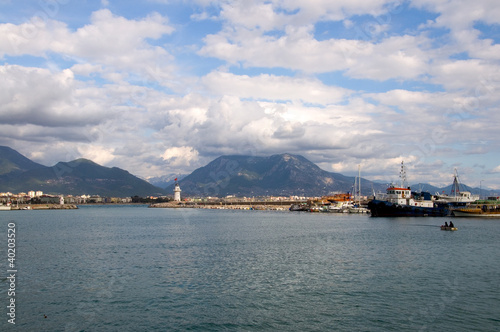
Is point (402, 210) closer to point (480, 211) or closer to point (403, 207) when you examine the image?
point (403, 207)

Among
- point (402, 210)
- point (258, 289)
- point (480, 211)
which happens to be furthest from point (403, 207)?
point (258, 289)

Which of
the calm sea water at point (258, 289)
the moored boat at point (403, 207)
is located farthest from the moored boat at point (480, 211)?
the calm sea water at point (258, 289)

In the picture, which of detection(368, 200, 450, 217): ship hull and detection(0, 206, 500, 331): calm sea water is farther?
detection(368, 200, 450, 217): ship hull

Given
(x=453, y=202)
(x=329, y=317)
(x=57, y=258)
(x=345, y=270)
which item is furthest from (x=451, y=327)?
(x=453, y=202)

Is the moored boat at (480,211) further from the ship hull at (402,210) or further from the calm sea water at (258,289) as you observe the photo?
the calm sea water at (258,289)

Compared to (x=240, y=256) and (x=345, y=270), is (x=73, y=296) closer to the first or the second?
(x=240, y=256)

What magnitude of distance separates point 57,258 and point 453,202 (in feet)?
427

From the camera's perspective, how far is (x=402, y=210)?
377ft

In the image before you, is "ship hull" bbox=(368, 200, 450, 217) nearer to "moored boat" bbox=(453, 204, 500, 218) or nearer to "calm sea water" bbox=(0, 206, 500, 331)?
"moored boat" bbox=(453, 204, 500, 218)

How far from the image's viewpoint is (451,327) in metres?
20.9

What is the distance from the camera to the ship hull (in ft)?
377

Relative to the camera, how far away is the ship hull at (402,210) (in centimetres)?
11481

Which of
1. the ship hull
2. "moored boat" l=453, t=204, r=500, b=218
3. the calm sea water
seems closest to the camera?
the calm sea water

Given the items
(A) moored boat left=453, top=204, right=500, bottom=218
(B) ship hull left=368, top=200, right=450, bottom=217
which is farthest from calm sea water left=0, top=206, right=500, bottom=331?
(A) moored boat left=453, top=204, right=500, bottom=218
